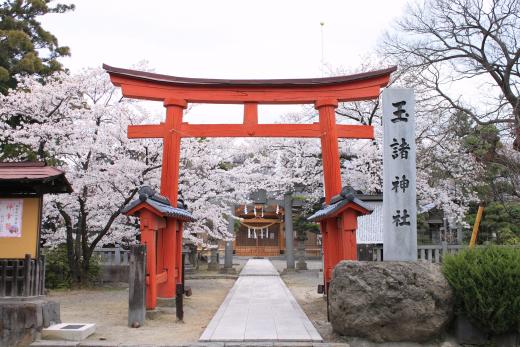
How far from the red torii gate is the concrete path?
187cm

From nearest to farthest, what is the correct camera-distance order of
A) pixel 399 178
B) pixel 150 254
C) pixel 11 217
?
pixel 11 217 → pixel 399 178 → pixel 150 254

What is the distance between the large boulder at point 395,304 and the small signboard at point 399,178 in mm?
504

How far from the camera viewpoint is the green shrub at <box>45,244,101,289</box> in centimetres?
1545

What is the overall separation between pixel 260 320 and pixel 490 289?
14.6 feet

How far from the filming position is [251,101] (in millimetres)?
12656

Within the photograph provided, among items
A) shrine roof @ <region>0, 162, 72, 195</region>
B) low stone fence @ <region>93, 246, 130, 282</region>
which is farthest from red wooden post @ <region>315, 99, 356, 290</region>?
low stone fence @ <region>93, 246, 130, 282</region>

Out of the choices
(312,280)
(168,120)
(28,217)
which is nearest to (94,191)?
(168,120)

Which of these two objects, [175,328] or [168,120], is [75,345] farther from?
[168,120]

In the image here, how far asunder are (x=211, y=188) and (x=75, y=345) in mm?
10158

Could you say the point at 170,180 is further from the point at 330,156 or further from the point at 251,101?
the point at 330,156

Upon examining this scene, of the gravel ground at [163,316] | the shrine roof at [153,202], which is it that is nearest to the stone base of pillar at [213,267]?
the gravel ground at [163,316]

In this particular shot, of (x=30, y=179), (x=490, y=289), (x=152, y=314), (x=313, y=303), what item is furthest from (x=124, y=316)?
(x=490, y=289)

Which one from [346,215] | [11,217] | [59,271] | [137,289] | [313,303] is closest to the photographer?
[11,217]

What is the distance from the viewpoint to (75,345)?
7.71 meters
